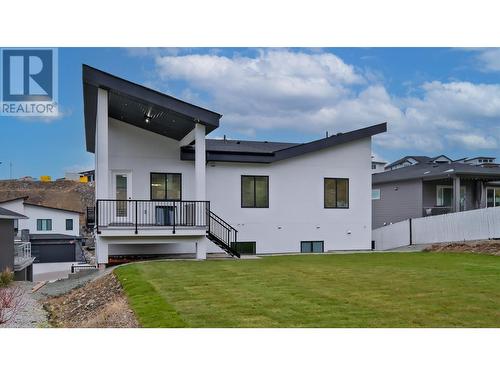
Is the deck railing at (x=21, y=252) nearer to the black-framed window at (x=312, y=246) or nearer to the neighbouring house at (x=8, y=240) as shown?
the neighbouring house at (x=8, y=240)

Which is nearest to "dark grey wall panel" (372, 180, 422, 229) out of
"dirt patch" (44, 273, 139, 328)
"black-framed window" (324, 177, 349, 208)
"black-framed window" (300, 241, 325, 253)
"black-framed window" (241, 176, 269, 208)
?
"black-framed window" (324, 177, 349, 208)

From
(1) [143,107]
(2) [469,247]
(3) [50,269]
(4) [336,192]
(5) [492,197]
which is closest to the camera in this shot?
(1) [143,107]

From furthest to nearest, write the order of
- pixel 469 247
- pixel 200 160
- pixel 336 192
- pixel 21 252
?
1. pixel 21 252
2. pixel 336 192
3. pixel 469 247
4. pixel 200 160

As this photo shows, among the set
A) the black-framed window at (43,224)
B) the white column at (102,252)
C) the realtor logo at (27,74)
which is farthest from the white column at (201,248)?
the black-framed window at (43,224)

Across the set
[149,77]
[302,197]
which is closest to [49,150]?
[149,77]

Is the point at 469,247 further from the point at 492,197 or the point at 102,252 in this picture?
the point at 102,252

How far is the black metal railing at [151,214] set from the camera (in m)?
15.0

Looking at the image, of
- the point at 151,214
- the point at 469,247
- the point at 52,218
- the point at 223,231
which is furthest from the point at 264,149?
the point at 52,218

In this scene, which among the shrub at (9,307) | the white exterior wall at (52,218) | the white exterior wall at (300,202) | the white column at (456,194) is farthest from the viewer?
the white exterior wall at (52,218)

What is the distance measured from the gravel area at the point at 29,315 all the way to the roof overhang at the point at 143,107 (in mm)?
5886

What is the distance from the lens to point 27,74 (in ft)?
52.6

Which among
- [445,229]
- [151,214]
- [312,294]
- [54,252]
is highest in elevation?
[151,214]

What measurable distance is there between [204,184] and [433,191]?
14386 millimetres
